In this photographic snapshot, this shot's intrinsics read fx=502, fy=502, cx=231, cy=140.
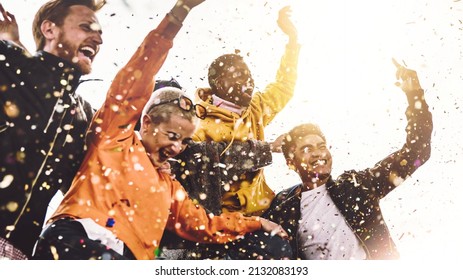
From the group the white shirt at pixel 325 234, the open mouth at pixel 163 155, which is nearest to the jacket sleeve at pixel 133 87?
the open mouth at pixel 163 155

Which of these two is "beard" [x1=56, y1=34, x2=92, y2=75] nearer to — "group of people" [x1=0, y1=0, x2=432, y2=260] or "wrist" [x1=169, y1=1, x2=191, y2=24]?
"group of people" [x1=0, y1=0, x2=432, y2=260]

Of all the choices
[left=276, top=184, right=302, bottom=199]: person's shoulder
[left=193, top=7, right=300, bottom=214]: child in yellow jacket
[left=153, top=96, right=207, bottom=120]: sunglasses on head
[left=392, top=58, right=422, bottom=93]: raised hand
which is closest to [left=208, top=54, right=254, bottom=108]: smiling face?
[left=193, top=7, right=300, bottom=214]: child in yellow jacket

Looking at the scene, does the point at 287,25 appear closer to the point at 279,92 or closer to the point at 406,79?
the point at 279,92

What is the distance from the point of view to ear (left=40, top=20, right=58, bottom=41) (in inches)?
61.2

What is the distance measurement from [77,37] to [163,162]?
0.48 meters

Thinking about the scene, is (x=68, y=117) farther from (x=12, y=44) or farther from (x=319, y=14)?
(x=319, y=14)

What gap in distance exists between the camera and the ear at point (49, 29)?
1555 millimetres

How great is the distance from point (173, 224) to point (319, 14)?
0.88 metres

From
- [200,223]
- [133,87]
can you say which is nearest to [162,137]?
[133,87]

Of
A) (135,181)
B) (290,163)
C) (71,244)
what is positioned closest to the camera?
(71,244)

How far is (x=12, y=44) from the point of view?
60.1 inches

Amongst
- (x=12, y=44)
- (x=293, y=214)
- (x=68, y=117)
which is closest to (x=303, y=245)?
(x=293, y=214)

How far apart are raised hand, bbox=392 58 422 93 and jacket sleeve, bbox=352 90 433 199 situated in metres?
0.06

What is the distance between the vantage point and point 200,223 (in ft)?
5.05
